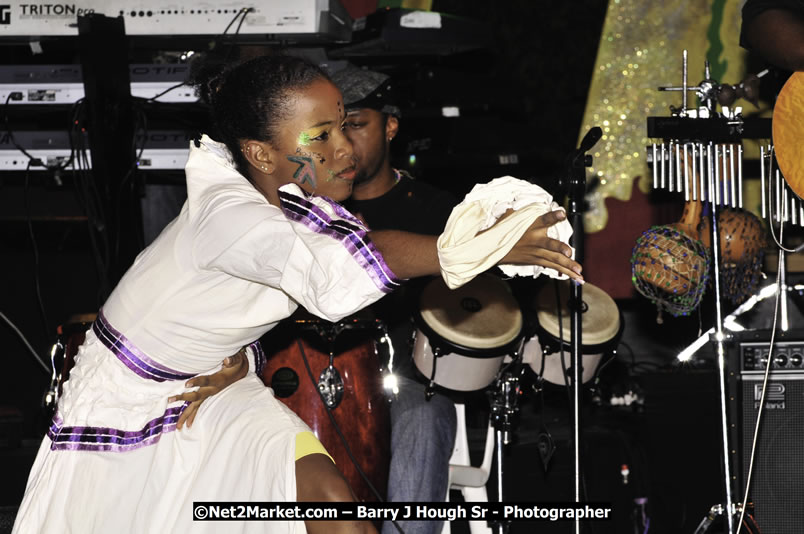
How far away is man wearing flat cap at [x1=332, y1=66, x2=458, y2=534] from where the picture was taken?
407cm

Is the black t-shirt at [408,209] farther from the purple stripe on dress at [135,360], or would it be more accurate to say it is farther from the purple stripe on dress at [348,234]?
the purple stripe on dress at [348,234]

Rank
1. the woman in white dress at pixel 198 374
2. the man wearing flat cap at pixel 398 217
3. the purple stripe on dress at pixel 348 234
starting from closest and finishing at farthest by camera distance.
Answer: the purple stripe on dress at pixel 348 234
the woman in white dress at pixel 198 374
the man wearing flat cap at pixel 398 217

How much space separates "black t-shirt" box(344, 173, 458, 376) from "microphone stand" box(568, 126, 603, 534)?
128 centimetres

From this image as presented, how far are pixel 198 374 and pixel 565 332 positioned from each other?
1.86 meters

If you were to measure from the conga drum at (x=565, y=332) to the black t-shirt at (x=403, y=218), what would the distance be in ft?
1.93

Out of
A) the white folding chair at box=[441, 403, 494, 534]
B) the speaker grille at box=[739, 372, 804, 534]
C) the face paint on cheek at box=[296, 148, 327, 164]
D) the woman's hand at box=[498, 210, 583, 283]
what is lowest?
the white folding chair at box=[441, 403, 494, 534]

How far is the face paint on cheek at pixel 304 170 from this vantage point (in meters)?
2.74

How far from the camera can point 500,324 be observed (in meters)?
4.08

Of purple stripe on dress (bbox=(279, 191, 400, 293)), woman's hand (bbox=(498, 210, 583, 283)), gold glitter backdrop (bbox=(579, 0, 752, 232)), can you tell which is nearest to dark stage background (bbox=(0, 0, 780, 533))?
gold glitter backdrop (bbox=(579, 0, 752, 232))

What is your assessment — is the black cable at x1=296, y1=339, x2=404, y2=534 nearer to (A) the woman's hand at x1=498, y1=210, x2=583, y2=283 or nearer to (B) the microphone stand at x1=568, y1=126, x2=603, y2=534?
(B) the microphone stand at x1=568, y1=126, x2=603, y2=534

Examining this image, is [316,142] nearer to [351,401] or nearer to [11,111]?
[351,401]

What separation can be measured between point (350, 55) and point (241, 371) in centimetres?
257

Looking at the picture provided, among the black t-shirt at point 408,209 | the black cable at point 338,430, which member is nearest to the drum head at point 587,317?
the black t-shirt at point 408,209

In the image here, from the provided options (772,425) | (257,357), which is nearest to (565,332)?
(772,425)
